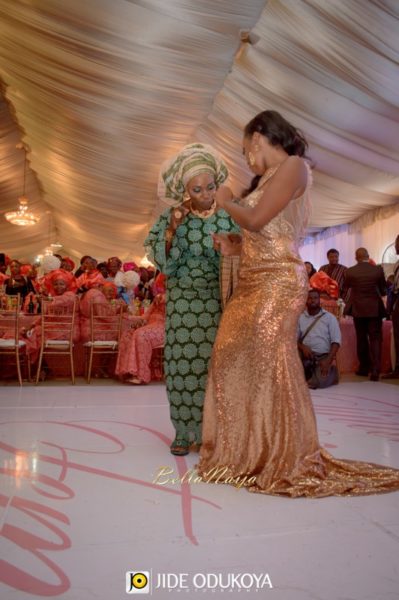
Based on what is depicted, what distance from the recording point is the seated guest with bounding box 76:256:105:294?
667cm

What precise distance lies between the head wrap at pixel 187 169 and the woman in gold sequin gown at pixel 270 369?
38cm

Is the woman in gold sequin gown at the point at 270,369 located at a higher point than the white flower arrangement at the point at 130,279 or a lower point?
lower

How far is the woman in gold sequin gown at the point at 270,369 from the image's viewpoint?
6.70 ft

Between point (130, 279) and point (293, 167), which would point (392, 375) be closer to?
point (130, 279)

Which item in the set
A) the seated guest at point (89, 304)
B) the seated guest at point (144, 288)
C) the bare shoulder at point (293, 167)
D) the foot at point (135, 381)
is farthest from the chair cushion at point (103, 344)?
the bare shoulder at point (293, 167)

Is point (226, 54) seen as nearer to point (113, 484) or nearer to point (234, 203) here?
point (234, 203)

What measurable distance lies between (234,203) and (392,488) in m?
1.25

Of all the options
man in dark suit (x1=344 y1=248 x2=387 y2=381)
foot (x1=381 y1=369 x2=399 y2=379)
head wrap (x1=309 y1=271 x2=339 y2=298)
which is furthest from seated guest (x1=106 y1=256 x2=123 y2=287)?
foot (x1=381 y1=369 x2=399 y2=379)

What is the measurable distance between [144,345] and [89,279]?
151cm

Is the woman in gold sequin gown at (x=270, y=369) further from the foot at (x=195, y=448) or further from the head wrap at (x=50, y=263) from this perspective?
the head wrap at (x=50, y=263)

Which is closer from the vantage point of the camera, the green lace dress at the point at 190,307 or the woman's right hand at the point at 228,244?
the woman's right hand at the point at 228,244

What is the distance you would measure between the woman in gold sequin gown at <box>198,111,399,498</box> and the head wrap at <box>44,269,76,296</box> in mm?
4535

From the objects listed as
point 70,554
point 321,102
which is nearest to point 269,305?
point 70,554

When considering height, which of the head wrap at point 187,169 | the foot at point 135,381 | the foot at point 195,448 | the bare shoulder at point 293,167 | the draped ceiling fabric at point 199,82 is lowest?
the foot at point 195,448
